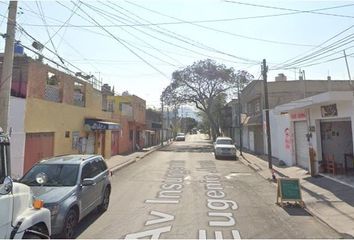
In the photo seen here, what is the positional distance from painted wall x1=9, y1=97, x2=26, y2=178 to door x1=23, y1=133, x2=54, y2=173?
0.54m

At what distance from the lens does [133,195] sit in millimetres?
12938

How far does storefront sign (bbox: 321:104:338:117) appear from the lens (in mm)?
15453

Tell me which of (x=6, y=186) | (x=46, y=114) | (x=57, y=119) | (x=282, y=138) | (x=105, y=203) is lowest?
(x=105, y=203)

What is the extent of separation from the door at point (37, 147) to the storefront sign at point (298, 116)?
13.5 meters

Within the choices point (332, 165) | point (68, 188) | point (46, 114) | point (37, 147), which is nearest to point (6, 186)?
point (68, 188)

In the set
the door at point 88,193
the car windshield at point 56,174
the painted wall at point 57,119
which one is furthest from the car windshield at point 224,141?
the car windshield at point 56,174

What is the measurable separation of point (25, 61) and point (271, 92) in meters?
26.4

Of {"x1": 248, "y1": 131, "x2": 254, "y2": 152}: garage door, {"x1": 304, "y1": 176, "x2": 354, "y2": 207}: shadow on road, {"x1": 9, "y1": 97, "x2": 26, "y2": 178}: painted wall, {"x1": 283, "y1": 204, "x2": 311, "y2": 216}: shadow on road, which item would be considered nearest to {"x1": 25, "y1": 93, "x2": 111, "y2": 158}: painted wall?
{"x1": 9, "y1": 97, "x2": 26, "y2": 178}: painted wall

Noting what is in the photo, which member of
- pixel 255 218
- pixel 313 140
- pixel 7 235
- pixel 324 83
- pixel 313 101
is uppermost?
pixel 324 83

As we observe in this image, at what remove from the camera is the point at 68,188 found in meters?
8.02

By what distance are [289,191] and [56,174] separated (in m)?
7.27

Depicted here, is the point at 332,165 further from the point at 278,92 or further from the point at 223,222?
the point at 278,92

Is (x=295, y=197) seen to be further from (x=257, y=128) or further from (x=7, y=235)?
(x=257, y=128)

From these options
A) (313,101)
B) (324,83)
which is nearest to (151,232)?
(313,101)
